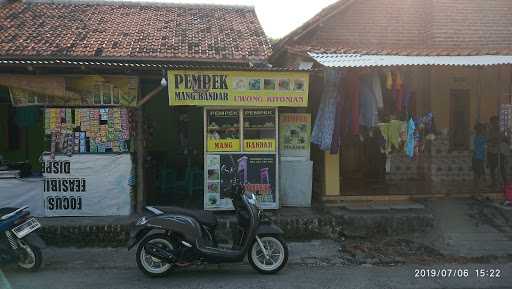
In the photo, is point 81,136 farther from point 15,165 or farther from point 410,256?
point 410,256

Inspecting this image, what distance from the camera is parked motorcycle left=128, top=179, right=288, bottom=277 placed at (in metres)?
6.11

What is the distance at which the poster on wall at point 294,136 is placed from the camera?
929 centimetres

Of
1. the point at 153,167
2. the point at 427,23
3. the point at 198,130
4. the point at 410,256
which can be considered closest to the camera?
the point at 410,256

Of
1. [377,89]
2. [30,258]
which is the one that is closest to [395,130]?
[377,89]

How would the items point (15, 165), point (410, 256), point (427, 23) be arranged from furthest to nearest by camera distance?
point (427, 23) < point (15, 165) < point (410, 256)

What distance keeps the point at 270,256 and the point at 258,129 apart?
121 inches

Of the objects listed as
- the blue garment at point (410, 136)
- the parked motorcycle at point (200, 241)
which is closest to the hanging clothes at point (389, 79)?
the blue garment at point (410, 136)

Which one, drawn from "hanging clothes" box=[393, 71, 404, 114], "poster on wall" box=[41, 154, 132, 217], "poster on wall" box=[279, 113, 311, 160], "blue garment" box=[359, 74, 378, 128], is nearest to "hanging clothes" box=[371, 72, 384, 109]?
"blue garment" box=[359, 74, 378, 128]

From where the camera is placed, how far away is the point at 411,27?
11461 millimetres

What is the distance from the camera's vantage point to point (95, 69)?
8570mm

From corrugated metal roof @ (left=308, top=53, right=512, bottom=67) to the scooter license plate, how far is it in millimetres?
5174

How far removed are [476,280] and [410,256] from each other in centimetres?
124

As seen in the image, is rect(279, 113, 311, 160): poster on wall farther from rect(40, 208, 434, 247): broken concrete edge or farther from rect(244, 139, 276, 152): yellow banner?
rect(40, 208, 434, 247): broken concrete edge

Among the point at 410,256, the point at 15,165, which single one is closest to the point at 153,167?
the point at 15,165
